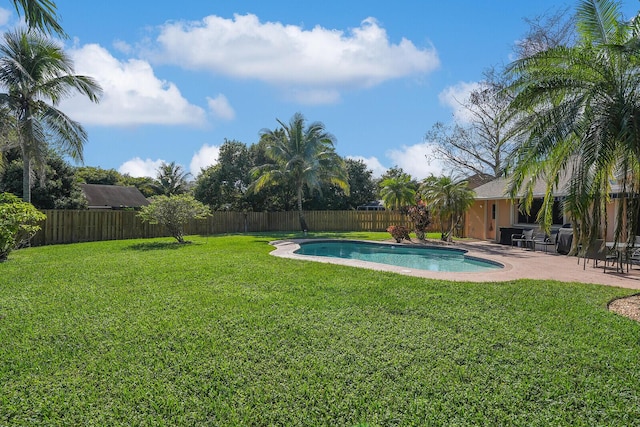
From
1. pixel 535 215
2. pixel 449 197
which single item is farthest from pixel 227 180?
pixel 535 215

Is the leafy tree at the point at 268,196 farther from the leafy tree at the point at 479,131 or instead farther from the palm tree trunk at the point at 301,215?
the leafy tree at the point at 479,131

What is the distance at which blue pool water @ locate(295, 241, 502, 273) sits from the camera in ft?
40.9

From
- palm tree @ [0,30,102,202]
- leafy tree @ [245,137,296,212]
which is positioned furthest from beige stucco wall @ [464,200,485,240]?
palm tree @ [0,30,102,202]

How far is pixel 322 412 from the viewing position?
328cm

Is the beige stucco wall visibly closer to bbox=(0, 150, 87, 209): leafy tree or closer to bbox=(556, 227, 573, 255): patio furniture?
bbox=(556, 227, 573, 255): patio furniture

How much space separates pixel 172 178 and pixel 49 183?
1789 centimetres

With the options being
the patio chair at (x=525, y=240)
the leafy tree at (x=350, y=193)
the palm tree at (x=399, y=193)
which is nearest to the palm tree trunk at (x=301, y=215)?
the leafy tree at (x=350, y=193)

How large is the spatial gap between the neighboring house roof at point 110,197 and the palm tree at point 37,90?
12.9m

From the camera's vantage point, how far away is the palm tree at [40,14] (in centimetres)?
496

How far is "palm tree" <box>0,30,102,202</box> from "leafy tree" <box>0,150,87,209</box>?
4687 mm

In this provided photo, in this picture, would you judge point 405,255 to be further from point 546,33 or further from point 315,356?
point 546,33

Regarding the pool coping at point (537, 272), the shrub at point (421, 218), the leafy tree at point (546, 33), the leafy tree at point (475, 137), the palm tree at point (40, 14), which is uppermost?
the leafy tree at point (546, 33)

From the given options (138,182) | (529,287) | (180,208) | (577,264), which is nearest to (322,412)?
(529,287)

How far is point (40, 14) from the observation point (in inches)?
201
